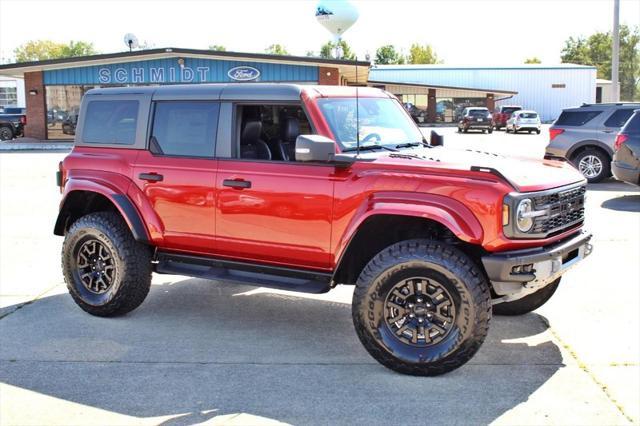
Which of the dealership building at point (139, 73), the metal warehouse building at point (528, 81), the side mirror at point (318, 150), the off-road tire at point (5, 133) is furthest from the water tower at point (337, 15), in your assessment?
the side mirror at point (318, 150)

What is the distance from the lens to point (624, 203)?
12516mm

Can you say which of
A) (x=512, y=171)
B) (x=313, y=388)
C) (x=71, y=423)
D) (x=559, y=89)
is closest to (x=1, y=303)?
(x=71, y=423)

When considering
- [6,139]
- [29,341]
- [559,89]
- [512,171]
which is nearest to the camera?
[512,171]

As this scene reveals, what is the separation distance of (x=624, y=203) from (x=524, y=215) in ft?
29.5

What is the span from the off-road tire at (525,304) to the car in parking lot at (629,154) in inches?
292

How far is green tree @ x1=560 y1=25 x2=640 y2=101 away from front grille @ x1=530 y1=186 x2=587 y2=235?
10914 centimetres

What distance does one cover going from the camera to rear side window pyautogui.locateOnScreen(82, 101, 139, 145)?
6156 mm

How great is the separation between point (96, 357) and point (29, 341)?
0.76 m

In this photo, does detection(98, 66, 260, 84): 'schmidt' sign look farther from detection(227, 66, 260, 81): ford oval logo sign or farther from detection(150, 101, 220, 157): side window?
detection(150, 101, 220, 157): side window

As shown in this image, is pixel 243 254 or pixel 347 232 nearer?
pixel 347 232

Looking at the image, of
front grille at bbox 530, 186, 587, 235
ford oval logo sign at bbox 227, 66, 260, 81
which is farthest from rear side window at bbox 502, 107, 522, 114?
front grille at bbox 530, 186, 587, 235

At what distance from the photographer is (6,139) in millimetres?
36438

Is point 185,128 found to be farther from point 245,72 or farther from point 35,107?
point 35,107

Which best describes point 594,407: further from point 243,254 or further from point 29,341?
point 29,341
